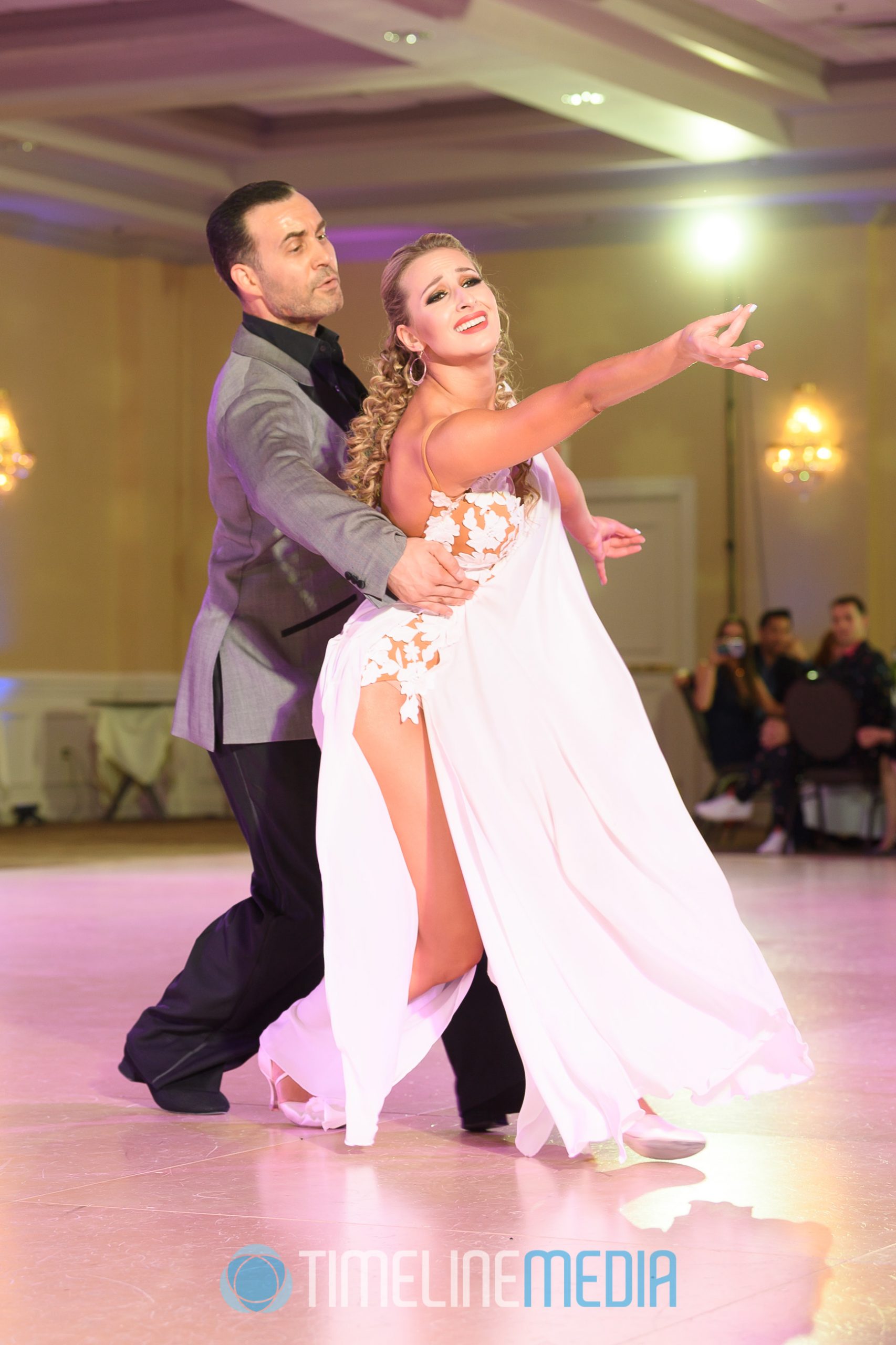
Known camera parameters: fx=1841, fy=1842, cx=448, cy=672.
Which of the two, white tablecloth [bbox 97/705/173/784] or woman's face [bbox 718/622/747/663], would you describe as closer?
woman's face [bbox 718/622/747/663]

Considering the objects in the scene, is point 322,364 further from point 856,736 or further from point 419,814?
point 856,736

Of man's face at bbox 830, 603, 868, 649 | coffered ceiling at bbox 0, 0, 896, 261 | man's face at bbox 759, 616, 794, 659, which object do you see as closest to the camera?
coffered ceiling at bbox 0, 0, 896, 261

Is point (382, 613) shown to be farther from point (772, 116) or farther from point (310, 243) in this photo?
point (772, 116)

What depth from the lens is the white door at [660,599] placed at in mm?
11273

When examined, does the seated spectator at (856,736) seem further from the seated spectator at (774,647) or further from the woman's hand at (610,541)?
the woman's hand at (610,541)

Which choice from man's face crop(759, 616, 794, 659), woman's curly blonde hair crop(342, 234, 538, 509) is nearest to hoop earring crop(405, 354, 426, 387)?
woman's curly blonde hair crop(342, 234, 538, 509)

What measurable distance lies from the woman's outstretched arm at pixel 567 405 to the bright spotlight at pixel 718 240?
8.77m

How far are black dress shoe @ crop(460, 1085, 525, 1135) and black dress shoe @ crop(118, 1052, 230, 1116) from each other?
1.42ft

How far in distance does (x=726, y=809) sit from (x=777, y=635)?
40.9 inches

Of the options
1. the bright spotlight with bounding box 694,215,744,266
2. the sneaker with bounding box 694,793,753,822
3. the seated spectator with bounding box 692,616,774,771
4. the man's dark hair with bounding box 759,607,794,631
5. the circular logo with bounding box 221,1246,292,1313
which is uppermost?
the bright spotlight with bounding box 694,215,744,266

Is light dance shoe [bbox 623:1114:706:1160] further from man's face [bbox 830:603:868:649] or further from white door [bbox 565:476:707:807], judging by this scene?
white door [bbox 565:476:707:807]

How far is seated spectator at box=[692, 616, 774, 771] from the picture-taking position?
31.9ft

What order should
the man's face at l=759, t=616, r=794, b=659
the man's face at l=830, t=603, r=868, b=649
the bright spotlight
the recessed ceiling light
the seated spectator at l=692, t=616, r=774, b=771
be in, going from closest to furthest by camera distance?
the recessed ceiling light, the man's face at l=830, t=603, r=868, b=649, the seated spectator at l=692, t=616, r=774, b=771, the man's face at l=759, t=616, r=794, b=659, the bright spotlight

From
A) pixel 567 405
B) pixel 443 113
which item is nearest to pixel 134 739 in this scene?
pixel 443 113
